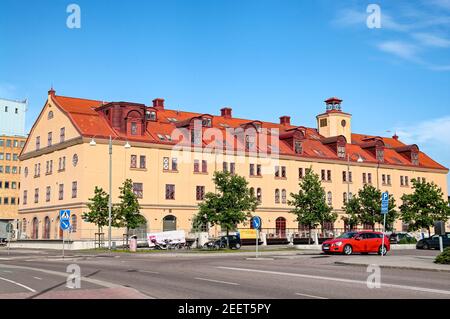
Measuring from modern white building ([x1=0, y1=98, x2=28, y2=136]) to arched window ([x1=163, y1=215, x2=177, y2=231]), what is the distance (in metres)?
73.4

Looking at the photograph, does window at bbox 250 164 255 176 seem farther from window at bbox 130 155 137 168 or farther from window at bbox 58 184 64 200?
window at bbox 58 184 64 200

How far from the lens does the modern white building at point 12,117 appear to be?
129 meters

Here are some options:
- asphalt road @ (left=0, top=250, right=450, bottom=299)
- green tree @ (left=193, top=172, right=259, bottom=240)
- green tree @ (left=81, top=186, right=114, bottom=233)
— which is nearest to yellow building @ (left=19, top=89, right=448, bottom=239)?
green tree @ (left=81, top=186, right=114, bottom=233)

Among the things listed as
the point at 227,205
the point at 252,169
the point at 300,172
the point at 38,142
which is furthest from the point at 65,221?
the point at 300,172

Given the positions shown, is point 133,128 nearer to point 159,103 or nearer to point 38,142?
point 159,103

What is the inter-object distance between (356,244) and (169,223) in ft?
112

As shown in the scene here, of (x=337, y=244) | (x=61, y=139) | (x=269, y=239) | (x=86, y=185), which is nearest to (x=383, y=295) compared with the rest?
(x=337, y=244)

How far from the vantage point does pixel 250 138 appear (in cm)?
7694

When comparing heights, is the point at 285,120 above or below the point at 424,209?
above

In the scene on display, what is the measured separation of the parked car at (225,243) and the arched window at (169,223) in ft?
50.6

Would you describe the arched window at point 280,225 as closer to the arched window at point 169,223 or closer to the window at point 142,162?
the arched window at point 169,223

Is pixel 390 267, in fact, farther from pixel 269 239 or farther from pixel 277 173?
pixel 277 173

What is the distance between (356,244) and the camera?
38250 mm
